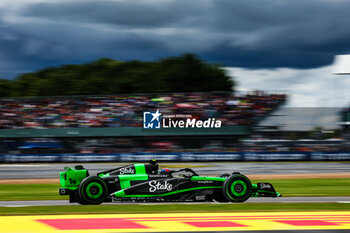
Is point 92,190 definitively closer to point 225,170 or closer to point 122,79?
point 225,170

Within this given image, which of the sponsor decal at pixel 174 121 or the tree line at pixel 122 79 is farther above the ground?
the tree line at pixel 122 79

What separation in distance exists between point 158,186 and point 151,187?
0.15 m

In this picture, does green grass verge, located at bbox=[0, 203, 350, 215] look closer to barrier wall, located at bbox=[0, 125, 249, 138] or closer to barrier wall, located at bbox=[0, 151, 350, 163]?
barrier wall, located at bbox=[0, 151, 350, 163]

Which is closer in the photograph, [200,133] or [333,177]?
[333,177]

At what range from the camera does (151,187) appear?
9820 mm

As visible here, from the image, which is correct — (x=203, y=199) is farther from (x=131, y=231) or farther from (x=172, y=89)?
(x=172, y=89)

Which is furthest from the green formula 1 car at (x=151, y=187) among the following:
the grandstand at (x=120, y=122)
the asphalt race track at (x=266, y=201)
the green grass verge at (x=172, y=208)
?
the grandstand at (x=120, y=122)

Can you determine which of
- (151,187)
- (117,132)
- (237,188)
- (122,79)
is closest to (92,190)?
(151,187)

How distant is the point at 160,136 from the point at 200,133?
8.77 ft

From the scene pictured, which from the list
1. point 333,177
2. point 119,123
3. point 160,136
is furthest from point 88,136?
point 333,177

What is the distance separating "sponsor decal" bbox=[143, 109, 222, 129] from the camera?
3062 cm

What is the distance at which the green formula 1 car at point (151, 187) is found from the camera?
977 cm

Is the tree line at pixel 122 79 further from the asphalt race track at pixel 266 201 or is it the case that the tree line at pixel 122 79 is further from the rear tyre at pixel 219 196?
the rear tyre at pixel 219 196

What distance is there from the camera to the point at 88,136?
1249 inches
